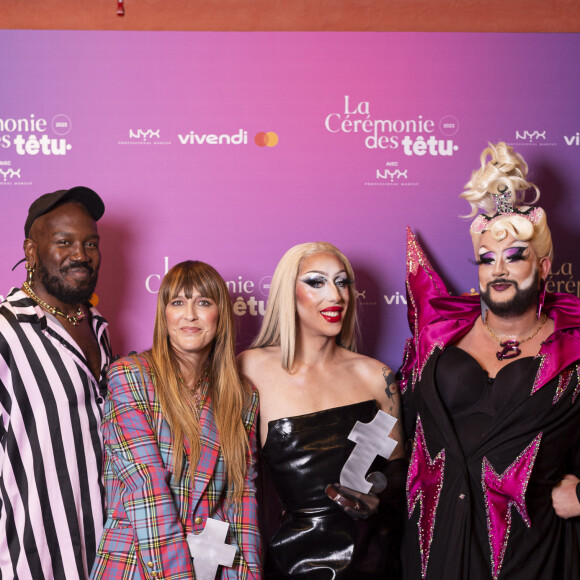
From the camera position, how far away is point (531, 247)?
303 cm

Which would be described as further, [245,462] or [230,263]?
[230,263]

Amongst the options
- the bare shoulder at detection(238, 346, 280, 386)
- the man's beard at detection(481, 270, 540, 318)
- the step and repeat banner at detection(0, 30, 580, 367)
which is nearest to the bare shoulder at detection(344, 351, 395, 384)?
the bare shoulder at detection(238, 346, 280, 386)

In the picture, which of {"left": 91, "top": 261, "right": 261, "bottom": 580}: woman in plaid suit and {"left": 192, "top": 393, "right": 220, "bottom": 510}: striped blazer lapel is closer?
{"left": 91, "top": 261, "right": 261, "bottom": 580}: woman in plaid suit

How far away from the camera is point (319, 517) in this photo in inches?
121

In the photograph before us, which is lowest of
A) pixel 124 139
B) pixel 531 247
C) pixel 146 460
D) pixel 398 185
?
pixel 146 460

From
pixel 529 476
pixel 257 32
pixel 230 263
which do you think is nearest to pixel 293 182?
pixel 230 263

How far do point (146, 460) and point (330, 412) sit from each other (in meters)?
0.87

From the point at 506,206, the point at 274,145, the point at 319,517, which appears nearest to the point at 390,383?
the point at 319,517

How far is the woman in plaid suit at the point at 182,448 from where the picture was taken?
2.64 metres

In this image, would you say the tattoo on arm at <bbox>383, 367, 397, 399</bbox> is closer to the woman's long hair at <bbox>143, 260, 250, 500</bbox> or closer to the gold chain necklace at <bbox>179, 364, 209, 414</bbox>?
the woman's long hair at <bbox>143, 260, 250, 500</bbox>

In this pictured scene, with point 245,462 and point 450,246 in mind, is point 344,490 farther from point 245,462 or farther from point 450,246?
point 450,246

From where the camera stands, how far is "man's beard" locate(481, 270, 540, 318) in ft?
9.85

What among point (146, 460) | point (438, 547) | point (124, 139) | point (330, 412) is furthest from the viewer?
point (124, 139)

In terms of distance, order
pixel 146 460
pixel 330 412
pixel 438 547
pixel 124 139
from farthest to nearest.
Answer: pixel 124 139
pixel 330 412
pixel 438 547
pixel 146 460
